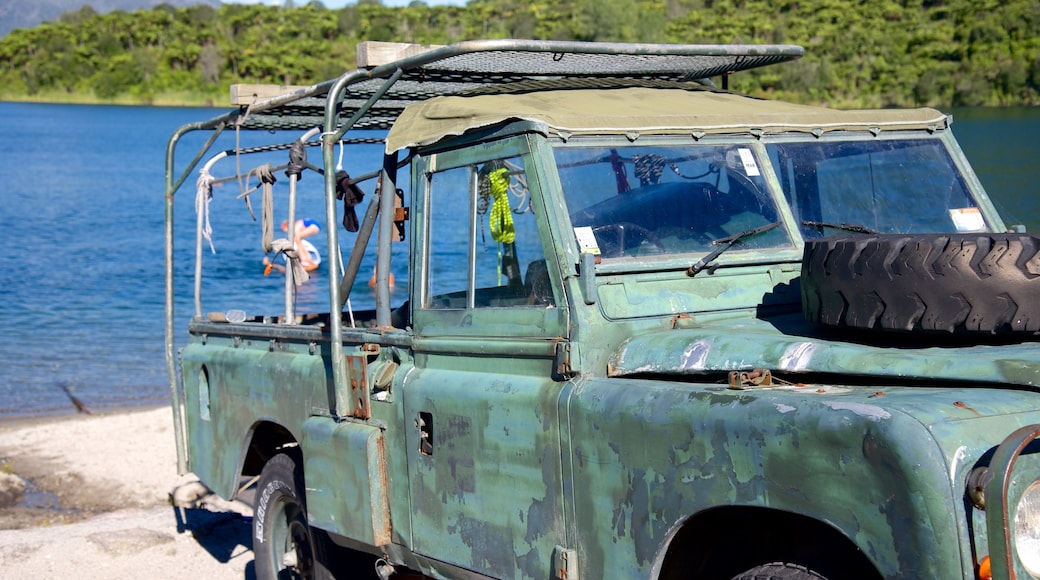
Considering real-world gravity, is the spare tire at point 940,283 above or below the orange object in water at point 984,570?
above

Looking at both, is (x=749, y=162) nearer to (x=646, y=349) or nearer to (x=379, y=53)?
(x=646, y=349)

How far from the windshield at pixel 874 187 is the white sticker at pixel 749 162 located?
0.10m

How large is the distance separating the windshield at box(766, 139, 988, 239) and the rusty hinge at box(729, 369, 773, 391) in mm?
1257

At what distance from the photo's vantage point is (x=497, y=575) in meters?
4.23

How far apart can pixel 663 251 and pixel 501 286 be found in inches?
23.7

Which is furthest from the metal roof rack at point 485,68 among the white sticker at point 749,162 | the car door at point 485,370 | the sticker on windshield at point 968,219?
the sticker on windshield at point 968,219

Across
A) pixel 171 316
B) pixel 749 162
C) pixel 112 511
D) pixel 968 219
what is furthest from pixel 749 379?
pixel 112 511

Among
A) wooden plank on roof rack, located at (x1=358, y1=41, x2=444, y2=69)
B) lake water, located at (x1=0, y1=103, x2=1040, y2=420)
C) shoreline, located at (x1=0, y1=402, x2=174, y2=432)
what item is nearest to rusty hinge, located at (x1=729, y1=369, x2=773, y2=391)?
wooden plank on roof rack, located at (x1=358, y1=41, x2=444, y2=69)

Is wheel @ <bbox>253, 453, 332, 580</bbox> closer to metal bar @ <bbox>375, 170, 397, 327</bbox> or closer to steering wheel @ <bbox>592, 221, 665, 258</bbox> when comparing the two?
metal bar @ <bbox>375, 170, 397, 327</bbox>

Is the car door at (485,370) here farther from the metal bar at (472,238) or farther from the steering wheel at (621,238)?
the steering wheel at (621,238)

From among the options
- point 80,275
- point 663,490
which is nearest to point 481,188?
point 663,490

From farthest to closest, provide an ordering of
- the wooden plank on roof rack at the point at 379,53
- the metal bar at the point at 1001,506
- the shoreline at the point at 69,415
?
the shoreline at the point at 69,415, the wooden plank on roof rack at the point at 379,53, the metal bar at the point at 1001,506

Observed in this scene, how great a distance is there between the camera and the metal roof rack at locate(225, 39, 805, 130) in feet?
15.7

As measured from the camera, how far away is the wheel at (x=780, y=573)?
3166 mm
